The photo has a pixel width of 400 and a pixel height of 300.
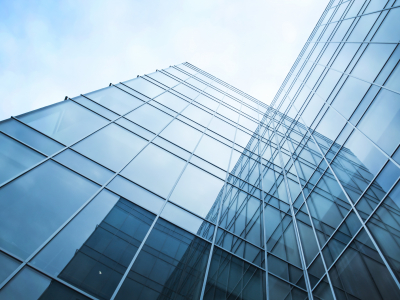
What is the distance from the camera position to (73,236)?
6.54 meters

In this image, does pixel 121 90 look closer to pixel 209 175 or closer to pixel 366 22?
pixel 209 175

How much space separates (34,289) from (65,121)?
6.12 m

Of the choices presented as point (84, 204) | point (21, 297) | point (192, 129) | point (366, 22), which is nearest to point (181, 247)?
point (84, 204)

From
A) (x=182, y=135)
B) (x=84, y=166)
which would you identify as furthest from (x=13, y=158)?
(x=182, y=135)

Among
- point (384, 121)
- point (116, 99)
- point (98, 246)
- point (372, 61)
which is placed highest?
point (372, 61)

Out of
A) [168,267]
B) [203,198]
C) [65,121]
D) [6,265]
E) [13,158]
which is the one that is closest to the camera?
[6,265]

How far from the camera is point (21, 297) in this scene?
5.10 meters

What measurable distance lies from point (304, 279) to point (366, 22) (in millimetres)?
12180

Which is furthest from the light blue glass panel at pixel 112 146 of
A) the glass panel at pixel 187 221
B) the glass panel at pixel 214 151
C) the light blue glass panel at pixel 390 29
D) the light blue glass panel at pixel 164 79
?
the light blue glass panel at pixel 390 29

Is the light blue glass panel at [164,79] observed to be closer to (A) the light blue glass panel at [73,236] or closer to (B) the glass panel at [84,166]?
(B) the glass panel at [84,166]

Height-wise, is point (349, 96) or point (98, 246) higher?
point (349, 96)

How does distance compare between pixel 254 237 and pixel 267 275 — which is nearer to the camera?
pixel 267 275

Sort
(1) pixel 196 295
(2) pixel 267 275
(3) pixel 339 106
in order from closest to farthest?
(1) pixel 196 295, (2) pixel 267 275, (3) pixel 339 106

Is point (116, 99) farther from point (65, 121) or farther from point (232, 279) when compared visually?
point (232, 279)
